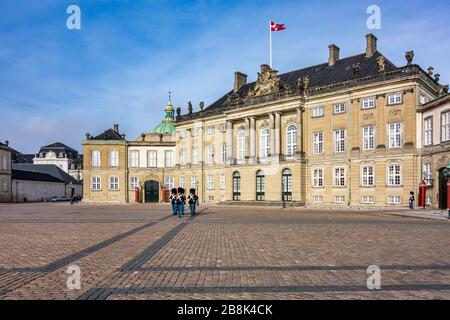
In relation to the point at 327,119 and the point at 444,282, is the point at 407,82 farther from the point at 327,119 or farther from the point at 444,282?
the point at 444,282

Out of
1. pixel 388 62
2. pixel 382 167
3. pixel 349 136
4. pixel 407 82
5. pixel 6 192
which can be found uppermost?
pixel 388 62

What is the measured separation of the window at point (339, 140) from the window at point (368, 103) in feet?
10.9

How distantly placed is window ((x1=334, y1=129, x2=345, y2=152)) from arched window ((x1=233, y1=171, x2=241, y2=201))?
13.2 metres

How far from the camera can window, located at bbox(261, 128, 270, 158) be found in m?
45.6

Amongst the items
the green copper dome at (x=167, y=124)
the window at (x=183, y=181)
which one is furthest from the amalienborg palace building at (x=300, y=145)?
the green copper dome at (x=167, y=124)

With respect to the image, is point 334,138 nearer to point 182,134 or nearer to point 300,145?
point 300,145

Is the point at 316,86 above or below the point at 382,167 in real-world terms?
above

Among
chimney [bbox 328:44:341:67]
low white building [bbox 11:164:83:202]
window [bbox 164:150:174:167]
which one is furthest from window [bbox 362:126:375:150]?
low white building [bbox 11:164:83:202]

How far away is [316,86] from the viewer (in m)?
41.1

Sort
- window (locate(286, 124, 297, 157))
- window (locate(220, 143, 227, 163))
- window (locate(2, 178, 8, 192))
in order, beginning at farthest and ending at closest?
window (locate(2, 178, 8, 192))
window (locate(220, 143, 227, 163))
window (locate(286, 124, 297, 157))

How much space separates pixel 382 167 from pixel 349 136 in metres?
4.67

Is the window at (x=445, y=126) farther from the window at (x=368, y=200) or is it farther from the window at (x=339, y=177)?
the window at (x=339, y=177)

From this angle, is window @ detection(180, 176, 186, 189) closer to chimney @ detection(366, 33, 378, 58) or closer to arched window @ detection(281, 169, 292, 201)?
arched window @ detection(281, 169, 292, 201)
